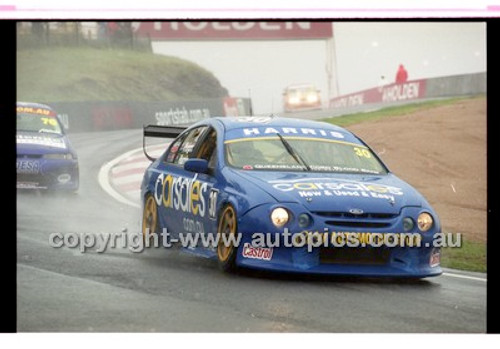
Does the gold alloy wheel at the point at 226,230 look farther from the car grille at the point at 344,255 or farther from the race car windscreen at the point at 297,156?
the car grille at the point at 344,255

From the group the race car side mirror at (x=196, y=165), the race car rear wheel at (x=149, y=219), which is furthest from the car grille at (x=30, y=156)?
the race car side mirror at (x=196, y=165)


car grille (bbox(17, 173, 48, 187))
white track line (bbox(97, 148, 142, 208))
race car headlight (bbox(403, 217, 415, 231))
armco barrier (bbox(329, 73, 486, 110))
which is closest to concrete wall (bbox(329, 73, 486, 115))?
armco barrier (bbox(329, 73, 486, 110))

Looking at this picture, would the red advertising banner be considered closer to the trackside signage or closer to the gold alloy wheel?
the gold alloy wheel

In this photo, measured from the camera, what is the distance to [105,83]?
36.4ft

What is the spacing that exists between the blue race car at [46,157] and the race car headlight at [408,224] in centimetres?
297

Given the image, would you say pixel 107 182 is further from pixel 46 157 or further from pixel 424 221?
pixel 424 221

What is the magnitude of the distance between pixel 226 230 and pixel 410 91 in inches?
98.9

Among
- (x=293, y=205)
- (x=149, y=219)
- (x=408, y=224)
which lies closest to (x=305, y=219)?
(x=293, y=205)

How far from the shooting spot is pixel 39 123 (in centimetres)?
1048

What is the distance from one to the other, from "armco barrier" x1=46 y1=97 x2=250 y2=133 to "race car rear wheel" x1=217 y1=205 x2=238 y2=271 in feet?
4.06

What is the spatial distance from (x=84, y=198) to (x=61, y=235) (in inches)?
55.8

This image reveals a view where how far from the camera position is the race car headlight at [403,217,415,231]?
8727mm

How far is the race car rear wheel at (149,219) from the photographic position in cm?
1020
